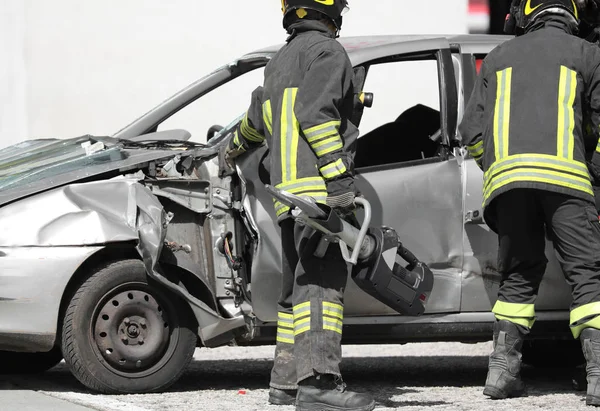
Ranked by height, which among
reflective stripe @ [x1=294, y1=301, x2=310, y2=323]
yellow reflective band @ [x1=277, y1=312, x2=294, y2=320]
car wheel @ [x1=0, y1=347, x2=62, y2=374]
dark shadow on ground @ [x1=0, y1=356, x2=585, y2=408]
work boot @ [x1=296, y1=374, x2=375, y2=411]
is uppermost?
reflective stripe @ [x1=294, y1=301, x2=310, y2=323]

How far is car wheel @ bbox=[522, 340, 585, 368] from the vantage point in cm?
654

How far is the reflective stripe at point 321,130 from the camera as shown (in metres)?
4.79

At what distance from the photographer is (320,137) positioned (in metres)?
4.79

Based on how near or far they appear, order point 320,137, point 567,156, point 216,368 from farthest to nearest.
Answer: point 216,368, point 567,156, point 320,137

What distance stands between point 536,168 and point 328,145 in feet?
3.07

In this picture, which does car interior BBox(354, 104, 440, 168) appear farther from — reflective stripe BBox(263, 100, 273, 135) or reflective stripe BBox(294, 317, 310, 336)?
reflective stripe BBox(294, 317, 310, 336)

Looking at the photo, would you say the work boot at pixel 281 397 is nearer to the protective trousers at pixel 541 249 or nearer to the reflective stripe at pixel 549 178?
the protective trousers at pixel 541 249

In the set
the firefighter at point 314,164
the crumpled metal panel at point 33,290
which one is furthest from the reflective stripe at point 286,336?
the crumpled metal panel at point 33,290

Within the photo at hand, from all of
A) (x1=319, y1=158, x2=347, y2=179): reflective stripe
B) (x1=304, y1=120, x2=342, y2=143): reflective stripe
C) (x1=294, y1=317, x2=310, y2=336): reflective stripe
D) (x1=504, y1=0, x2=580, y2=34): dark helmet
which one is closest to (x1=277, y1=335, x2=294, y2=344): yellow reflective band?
(x1=294, y1=317, x2=310, y2=336): reflective stripe

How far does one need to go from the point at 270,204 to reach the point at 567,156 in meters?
1.31

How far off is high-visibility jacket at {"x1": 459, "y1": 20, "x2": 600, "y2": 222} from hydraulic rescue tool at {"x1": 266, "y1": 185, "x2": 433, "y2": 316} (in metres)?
0.45

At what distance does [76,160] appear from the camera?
5602 millimetres

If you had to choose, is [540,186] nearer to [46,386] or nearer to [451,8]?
[46,386]

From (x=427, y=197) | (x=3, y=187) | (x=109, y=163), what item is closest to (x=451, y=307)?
(x=427, y=197)
